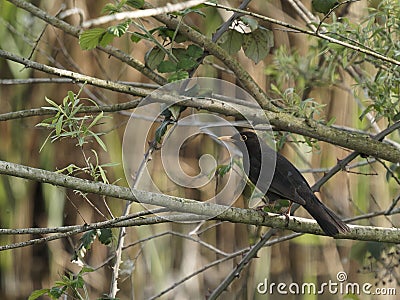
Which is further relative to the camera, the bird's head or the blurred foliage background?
the blurred foliage background

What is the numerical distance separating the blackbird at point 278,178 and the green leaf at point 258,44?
30cm

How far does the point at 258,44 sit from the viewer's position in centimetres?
264

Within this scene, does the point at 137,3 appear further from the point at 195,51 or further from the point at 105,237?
the point at 105,237

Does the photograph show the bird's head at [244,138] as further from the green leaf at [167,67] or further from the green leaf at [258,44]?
the green leaf at [167,67]

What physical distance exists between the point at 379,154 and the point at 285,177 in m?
0.34

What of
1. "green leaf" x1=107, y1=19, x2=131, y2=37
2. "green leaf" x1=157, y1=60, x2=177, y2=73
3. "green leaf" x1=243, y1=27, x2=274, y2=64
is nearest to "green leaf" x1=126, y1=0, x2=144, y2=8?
"green leaf" x1=107, y1=19, x2=131, y2=37

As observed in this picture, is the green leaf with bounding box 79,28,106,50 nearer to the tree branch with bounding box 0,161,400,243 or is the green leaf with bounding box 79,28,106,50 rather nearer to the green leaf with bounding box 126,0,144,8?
the green leaf with bounding box 126,0,144,8

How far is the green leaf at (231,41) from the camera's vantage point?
102 inches

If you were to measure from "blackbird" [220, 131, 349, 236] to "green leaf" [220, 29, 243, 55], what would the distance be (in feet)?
1.10

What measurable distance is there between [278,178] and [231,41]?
54cm

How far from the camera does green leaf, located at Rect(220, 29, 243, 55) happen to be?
2588mm

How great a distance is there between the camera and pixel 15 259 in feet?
14.2

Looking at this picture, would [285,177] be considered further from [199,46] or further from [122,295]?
[122,295]

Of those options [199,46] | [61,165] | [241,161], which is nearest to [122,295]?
[61,165]
